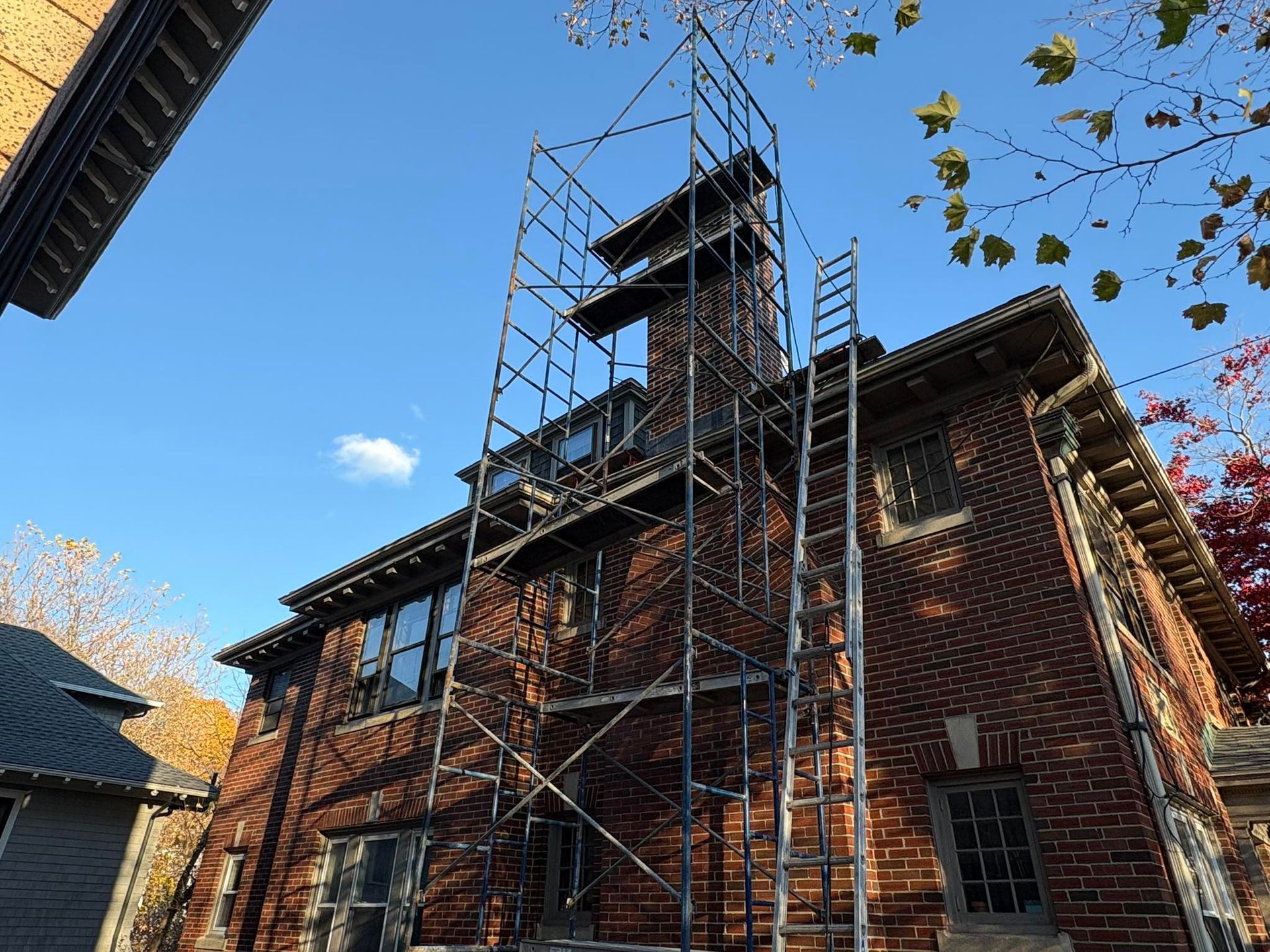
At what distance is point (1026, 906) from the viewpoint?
6543 mm

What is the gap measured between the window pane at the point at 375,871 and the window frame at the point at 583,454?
19.6ft

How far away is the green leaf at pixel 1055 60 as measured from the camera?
4.54 metres

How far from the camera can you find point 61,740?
1379 centimetres

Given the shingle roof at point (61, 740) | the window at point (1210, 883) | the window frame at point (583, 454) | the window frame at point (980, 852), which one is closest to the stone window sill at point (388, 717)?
the shingle roof at point (61, 740)

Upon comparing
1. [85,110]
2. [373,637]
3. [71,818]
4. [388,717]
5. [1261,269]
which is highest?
[373,637]

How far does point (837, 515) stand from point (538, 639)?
15.3 ft

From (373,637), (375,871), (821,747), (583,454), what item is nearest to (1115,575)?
(821,747)

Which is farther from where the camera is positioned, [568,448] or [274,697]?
[274,697]

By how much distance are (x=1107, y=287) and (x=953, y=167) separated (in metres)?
1.20

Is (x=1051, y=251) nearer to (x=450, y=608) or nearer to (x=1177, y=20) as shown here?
(x=1177, y=20)

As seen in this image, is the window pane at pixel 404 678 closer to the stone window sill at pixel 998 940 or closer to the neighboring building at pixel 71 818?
the neighboring building at pixel 71 818

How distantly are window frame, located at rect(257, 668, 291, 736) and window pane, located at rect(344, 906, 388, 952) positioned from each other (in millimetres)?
5522

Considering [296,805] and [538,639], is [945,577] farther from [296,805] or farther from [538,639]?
[296,805]

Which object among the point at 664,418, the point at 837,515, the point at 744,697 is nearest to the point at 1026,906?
the point at 744,697
